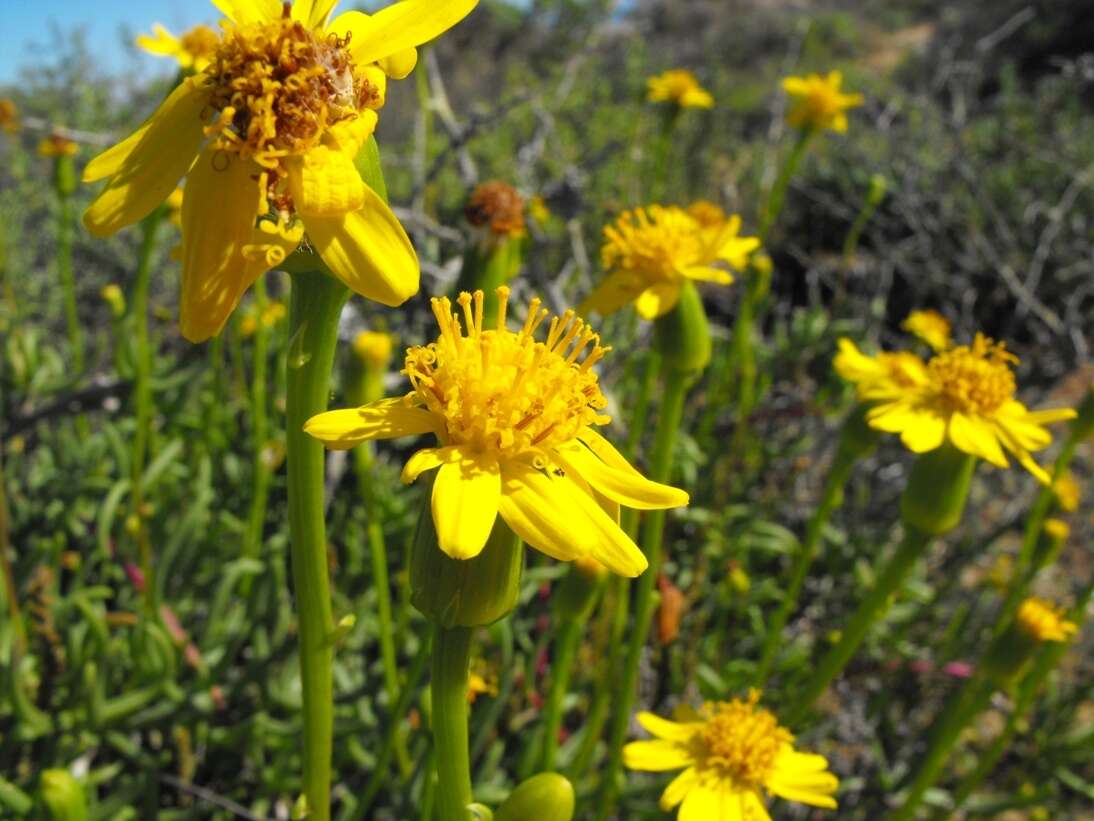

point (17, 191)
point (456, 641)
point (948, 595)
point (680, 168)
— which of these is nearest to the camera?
point (456, 641)

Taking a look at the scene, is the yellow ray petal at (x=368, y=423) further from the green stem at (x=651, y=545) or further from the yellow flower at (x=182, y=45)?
the yellow flower at (x=182, y=45)

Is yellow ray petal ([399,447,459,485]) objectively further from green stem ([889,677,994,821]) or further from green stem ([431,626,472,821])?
green stem ([889,677,994,821])

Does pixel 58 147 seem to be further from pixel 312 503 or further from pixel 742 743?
pixel 742 743

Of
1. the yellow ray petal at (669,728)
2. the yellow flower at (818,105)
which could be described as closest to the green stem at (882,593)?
the yellow ray petal at (669,728)

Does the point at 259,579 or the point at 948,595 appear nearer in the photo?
the point at 259,579

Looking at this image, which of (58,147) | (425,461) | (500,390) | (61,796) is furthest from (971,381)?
(58,147)

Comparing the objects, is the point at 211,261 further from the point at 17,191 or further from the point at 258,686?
the point at 17,191

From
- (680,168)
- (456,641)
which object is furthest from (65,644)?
(680,168)
